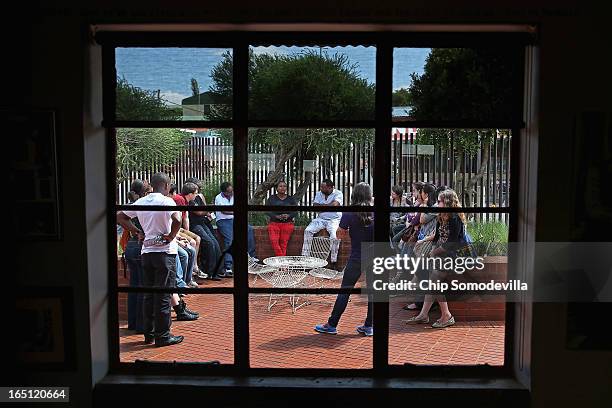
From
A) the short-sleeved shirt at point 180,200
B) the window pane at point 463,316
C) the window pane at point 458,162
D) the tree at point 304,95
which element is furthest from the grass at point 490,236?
the short-sleeved shirt at point 180,200

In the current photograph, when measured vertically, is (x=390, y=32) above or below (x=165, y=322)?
above

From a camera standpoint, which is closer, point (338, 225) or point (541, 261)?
point (541, 261)

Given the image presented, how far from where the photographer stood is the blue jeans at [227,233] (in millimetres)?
3689

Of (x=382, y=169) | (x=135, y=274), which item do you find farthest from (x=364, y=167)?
(x=135, y=274)

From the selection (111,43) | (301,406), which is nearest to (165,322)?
(301,406)

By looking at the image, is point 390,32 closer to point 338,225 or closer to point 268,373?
point 338,225

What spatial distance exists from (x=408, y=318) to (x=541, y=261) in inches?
34.0

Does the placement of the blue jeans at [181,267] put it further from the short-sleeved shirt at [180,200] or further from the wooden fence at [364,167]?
the wooden fence at [364,167]

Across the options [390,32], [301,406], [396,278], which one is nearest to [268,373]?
[301,406]

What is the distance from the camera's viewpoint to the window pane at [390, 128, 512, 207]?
11.8 ft

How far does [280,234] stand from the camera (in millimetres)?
3670

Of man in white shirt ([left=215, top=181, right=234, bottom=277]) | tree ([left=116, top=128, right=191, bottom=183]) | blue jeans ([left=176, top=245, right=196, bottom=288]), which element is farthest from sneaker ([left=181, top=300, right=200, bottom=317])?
tree ([left=116, top=128, right=191, bottom=183])

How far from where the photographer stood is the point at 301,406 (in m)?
A: 3.57

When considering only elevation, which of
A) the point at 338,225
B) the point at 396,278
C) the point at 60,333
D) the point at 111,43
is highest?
the point at 111,43
